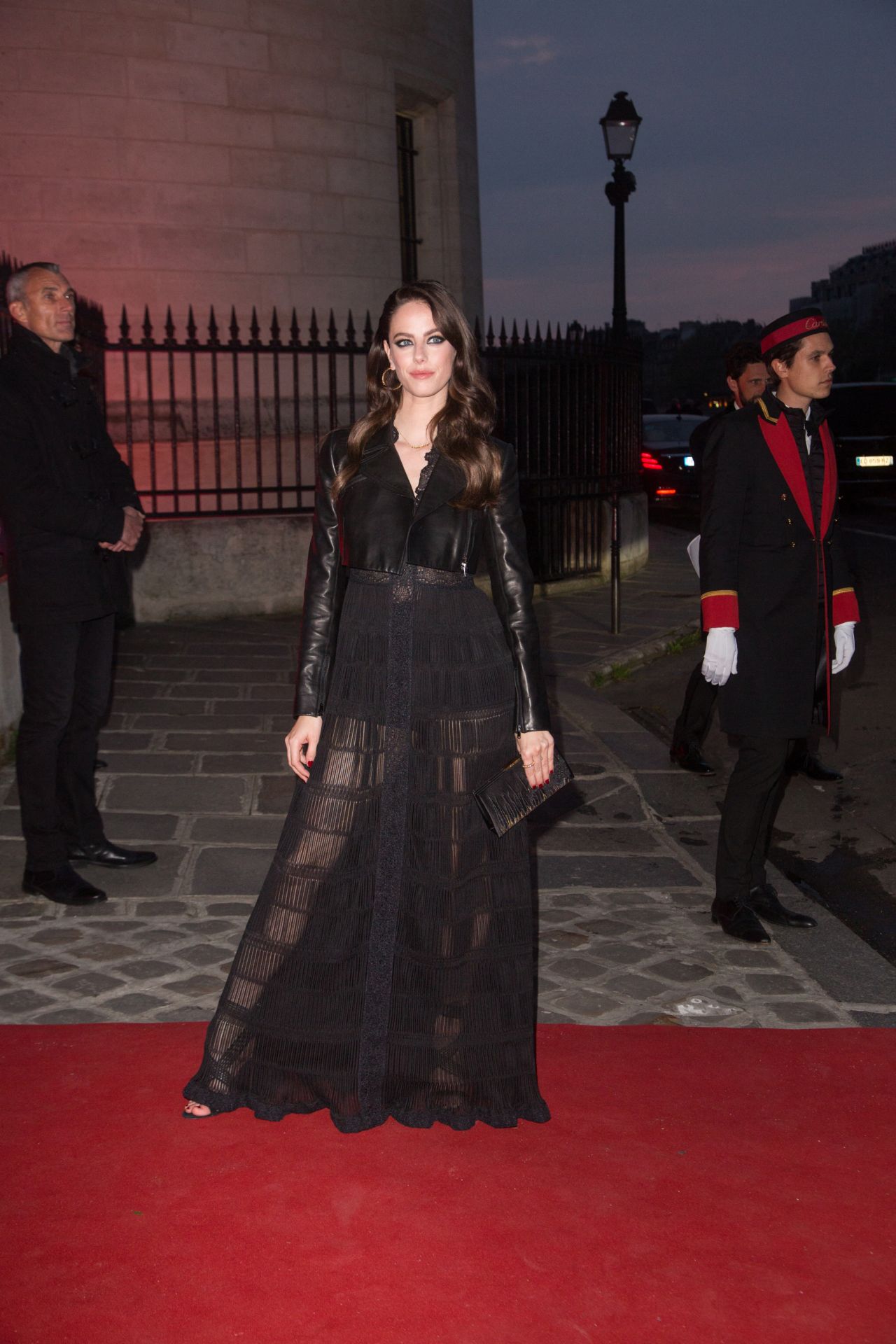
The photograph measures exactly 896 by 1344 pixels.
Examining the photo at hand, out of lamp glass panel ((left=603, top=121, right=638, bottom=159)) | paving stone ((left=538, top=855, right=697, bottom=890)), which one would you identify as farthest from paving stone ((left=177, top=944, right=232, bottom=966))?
lamp glass panel ((left=603, top=121, right=638, bottom=159))

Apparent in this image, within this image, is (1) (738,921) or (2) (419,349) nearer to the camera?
(2) (419,349)

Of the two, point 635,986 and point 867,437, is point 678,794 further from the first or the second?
point 867,437

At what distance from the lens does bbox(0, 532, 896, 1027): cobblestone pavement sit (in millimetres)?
4230

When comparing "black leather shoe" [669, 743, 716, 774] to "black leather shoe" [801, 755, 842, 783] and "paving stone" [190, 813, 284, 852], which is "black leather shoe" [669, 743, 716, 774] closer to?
"black leather shoe" [801, 755, 842, 783]

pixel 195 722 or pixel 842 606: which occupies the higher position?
pixel 842 606

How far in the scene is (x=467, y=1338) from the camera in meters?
2.59

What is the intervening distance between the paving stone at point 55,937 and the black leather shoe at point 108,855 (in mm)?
642

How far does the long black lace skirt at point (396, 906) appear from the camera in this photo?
3318mm

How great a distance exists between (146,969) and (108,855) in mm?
1051

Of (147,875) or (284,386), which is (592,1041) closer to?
(147,875)

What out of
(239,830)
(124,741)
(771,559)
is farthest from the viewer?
(124,741)

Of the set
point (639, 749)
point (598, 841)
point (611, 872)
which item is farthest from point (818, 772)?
point (611, 872)

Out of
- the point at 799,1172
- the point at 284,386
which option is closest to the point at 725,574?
the point at 799,1172

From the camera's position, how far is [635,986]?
4.33m
